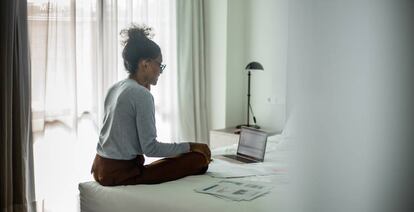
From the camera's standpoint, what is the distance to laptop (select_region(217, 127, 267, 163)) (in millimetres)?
2584

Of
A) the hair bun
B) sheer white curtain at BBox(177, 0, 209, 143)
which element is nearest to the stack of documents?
the hair bun

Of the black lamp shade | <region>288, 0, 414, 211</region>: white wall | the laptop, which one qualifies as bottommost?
the laptop

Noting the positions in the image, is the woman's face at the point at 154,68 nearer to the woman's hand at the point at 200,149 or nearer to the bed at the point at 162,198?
the woman's hand at the point at 200,149

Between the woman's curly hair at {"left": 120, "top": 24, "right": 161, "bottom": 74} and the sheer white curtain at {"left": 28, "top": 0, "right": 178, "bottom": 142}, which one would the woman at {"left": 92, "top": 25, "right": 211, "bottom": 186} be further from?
the sheer white curtain at {"left": 28, "top": 0, "right": 178, "bottom": 142}

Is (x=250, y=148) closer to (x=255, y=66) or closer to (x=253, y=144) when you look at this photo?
(x=253, y=144)

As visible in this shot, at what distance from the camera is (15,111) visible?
2840 millimetres

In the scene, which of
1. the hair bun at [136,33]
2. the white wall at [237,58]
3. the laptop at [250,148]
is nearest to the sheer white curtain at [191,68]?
the white wall at [237,58]

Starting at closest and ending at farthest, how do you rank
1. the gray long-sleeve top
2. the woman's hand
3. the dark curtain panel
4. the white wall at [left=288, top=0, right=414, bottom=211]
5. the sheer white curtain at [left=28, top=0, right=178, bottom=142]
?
the white wall at [left=288, top=0, right=414, bottom=211], the gray long-sleeve top, the woman's hand, the dark curtain panel, the sheer white curtain at [left=28, top=0, right=178, bottom=142]

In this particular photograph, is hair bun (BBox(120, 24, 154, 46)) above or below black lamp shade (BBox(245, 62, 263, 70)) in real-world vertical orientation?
above

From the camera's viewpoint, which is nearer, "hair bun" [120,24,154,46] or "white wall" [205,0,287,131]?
"hair bun" [120,24,154,46]

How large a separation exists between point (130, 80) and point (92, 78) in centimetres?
137

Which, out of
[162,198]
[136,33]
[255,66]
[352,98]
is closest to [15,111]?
[136,33]

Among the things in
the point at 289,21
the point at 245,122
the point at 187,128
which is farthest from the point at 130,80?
the point at 245,122

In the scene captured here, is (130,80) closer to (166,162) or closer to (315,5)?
(166,162)
